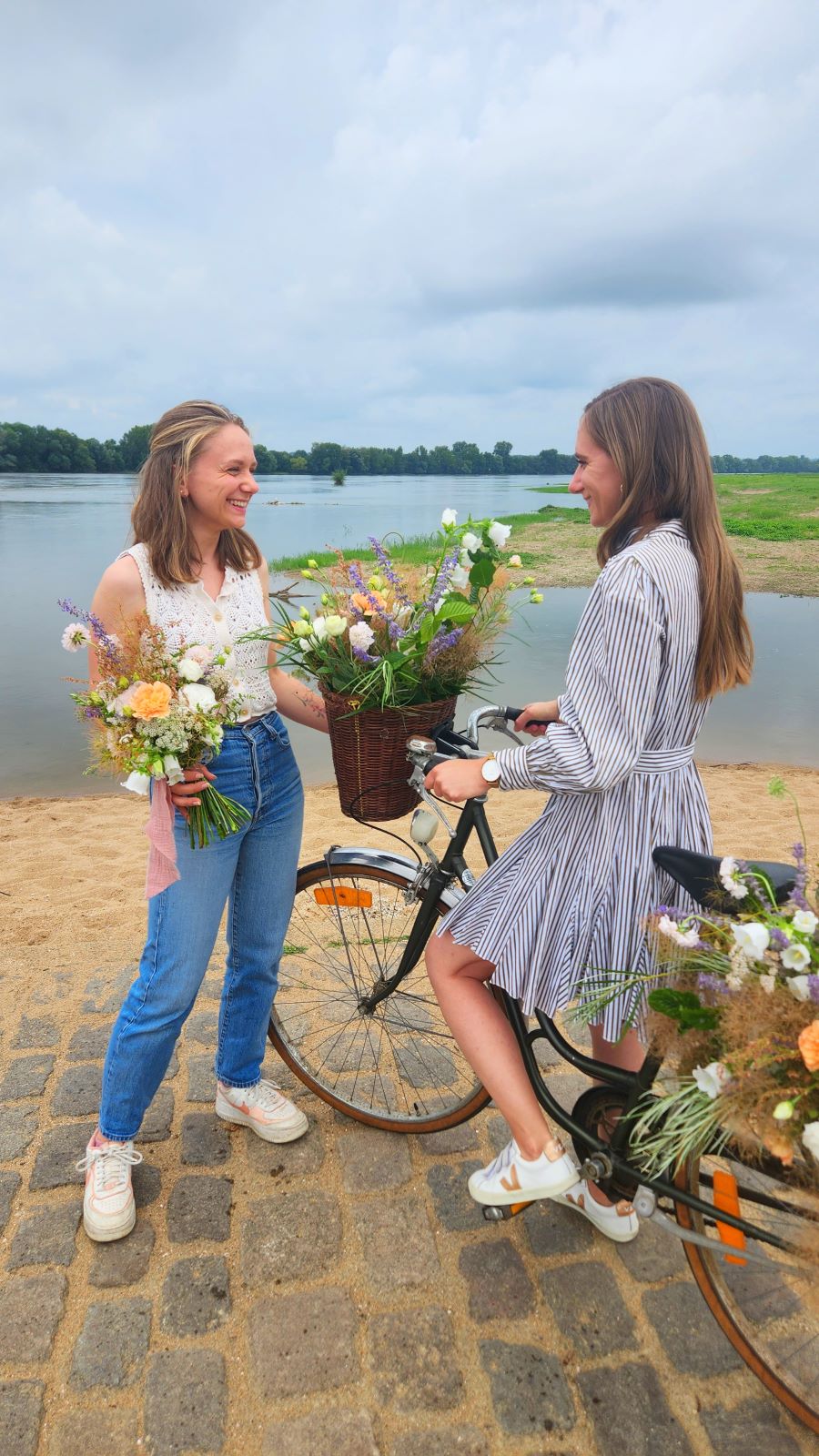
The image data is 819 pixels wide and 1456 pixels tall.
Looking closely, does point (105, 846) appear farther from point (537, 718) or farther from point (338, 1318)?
point (537, 718)

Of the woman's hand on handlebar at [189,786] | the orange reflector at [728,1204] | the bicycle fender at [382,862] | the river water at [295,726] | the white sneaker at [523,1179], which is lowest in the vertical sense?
the river water at [295,726]

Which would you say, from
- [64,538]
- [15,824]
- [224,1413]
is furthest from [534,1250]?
[64,538]

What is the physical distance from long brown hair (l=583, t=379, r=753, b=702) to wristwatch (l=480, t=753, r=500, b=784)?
0.48 m

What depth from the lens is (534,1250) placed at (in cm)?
243

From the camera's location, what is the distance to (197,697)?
1.99m

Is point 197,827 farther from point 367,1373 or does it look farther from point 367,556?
point 367,1373

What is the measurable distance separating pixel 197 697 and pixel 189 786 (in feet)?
0.91

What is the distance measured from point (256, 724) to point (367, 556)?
69 centimetres

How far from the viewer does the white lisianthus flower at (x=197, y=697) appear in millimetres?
1991

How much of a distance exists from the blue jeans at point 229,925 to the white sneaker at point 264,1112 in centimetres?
17

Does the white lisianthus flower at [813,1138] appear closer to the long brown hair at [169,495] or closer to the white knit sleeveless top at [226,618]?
the white knit sleeveless top at [226,618]

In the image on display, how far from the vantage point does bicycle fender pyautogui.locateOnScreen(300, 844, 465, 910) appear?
2.51 m

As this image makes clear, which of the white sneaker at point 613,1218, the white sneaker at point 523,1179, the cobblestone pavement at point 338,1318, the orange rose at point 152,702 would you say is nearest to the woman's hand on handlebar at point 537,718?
the orange rose at point 152,702

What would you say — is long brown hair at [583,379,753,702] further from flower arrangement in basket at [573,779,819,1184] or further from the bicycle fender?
the bicycle fender
